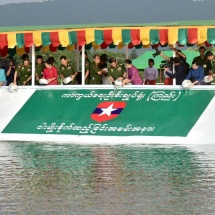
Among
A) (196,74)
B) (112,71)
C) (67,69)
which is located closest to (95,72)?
(112,71)

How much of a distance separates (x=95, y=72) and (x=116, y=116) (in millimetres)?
1518

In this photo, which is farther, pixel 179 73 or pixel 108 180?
pixel 179 73

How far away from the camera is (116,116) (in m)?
27.8

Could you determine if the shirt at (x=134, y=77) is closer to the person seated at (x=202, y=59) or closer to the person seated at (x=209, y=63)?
the person seated at (x=202, y=59)

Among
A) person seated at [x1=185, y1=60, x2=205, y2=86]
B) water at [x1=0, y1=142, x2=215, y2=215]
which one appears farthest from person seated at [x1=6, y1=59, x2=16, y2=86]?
person seated at [x1=185, y1=60, x2=205, y2=86]

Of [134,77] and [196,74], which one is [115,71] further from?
[196,74]

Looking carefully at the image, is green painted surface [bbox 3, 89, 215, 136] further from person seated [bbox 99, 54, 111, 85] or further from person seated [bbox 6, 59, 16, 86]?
person seated [bbox 6, 59, 16, 86]

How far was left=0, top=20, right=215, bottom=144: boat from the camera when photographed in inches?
1067

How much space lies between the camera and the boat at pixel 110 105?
2711 centimetres

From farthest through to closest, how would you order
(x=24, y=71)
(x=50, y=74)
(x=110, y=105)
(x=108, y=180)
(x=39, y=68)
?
(x=24, y=71) → (x=39, y=68) → (x=50, y=74) → (x=110, y=105) → (x=108, y=180)

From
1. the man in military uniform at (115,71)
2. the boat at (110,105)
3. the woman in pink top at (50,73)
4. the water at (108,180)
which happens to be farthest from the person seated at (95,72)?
the water at (108,180)

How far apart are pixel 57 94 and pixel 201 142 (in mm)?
3888

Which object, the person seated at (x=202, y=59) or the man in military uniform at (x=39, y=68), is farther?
the man in military uniform at (x=39, y=68)

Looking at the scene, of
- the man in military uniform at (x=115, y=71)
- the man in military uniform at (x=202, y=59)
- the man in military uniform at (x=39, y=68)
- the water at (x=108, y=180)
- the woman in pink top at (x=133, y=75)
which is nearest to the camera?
the water at (x=108, y=180)
